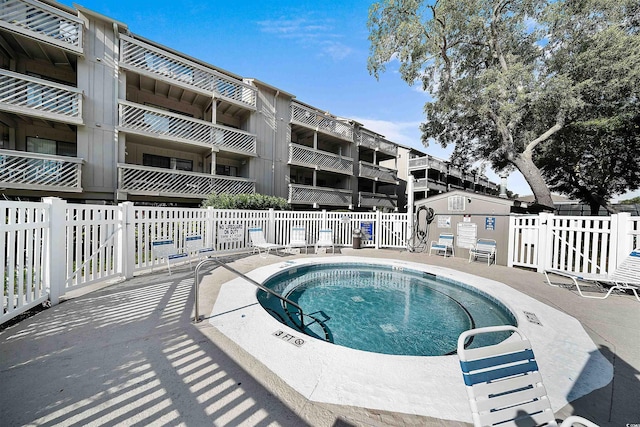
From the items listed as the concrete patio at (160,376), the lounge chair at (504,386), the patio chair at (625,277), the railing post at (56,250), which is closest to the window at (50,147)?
the railing post at (56,250)

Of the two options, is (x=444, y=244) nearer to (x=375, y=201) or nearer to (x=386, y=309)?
(x=386, y=309)

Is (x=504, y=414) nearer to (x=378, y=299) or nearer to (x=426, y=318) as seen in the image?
(x=426, y=318)

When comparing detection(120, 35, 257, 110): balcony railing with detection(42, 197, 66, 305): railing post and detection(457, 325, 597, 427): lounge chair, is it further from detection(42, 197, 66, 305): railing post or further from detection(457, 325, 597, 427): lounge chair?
detection(457, 325, 597, 427): lounge chair

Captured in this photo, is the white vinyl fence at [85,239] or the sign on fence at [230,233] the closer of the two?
the white vinyl fence at [85,239]

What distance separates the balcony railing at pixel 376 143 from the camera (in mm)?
21591

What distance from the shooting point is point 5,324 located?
3143mm

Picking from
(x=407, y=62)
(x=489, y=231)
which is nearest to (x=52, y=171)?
(x=489, y=231)

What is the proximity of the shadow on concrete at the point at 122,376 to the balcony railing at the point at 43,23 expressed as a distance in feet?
37.6

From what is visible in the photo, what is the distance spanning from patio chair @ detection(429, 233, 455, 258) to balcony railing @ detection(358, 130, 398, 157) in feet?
45.2

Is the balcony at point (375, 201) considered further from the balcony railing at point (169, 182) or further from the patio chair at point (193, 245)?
the patio chair at point (193, 245)

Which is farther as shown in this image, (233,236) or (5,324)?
(233,236)

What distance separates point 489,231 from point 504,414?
8405 mm

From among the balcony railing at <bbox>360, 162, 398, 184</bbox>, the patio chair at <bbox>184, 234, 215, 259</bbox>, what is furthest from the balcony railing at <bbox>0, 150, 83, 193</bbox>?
A: the balcony railing at <bbox>360, 162, 398, 184</bbox>

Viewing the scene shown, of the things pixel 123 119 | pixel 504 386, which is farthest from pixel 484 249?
pixel 123 119
